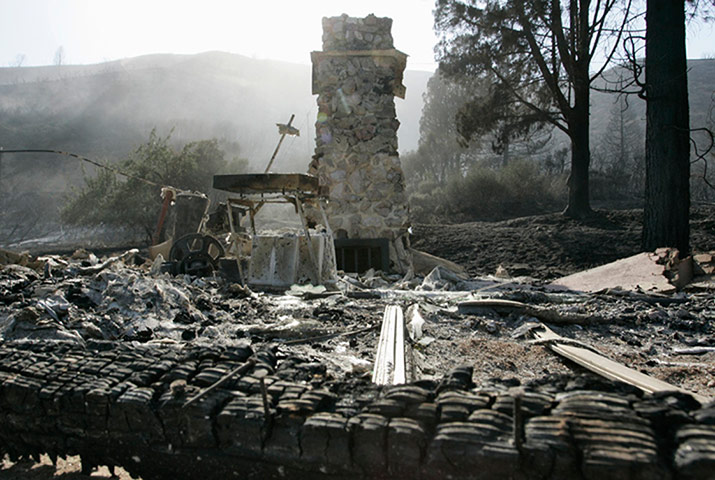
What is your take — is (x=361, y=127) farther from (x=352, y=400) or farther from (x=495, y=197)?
(x=495, y=197)

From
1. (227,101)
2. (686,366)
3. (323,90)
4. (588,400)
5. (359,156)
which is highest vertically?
(227,101)

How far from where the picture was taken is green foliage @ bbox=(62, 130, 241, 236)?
680 inches

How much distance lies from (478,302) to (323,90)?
5869 millimetres

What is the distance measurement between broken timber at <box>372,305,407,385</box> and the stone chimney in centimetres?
524

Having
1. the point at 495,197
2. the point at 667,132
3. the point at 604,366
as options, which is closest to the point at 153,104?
the point at 495,197

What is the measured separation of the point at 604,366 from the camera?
6.42 feet

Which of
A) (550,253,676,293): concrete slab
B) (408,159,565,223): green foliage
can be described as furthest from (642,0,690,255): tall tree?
(408,159,565,223): green foliage

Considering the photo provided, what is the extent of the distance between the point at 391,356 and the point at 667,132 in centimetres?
667

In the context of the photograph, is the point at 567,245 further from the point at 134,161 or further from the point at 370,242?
the point at 134,161

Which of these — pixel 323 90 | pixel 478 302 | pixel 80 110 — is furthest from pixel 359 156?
pixel 80 110

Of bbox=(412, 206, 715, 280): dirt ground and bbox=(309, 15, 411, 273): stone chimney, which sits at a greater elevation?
bbox=(309, 15, 411, 273): stone chimney

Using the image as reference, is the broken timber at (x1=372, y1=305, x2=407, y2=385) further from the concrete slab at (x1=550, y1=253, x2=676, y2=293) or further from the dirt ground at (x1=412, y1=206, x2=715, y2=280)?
the dirt ground at (x1=412, y1=206, x2=715, y2=280)

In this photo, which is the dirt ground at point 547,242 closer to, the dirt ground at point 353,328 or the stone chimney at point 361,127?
the stone chimney at point 361,127

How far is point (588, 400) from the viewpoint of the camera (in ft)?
3.67
